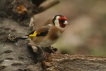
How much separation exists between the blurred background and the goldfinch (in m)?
2.44

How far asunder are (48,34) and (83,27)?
12.0ft

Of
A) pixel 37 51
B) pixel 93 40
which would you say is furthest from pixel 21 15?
pixel 93 40

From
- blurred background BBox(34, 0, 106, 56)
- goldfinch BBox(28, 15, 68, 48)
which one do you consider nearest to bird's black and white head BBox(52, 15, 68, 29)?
goldfinch BBox(28, 15, 68, 48)

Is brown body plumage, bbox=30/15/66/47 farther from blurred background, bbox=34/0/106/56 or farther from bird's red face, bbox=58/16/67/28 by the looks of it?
blurred background, bbox=34/0/106/56

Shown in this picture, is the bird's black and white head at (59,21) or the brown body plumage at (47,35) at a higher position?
the bird's black and white head at (59,21)

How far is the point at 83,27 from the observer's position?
6922 mm

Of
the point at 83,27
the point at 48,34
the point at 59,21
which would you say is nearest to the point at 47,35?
the point at 48,34

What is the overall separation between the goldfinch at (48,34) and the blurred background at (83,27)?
2443mm

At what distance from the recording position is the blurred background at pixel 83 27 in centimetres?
622

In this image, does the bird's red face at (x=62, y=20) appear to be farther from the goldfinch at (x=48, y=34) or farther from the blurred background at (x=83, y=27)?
the blurred background at (x=83, y=27)

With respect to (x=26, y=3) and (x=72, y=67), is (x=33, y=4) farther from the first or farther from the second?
(x=72, y=67)

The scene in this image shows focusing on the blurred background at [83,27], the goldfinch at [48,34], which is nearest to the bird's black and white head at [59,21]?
the goldfinch at [48,34]

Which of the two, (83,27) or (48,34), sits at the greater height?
(83,27)

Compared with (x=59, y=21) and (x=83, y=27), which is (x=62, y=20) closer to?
(x=59, y=21)
